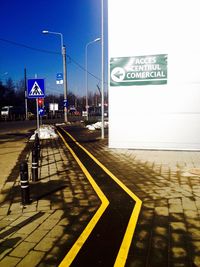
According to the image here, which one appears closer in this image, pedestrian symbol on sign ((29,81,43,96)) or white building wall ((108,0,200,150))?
pedestrian symbol on sign ((29,81,43,96))

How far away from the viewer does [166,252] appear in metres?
4.40

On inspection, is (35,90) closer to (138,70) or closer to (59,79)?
(138,70)

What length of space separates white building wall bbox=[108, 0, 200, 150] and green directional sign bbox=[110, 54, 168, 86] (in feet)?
0.64

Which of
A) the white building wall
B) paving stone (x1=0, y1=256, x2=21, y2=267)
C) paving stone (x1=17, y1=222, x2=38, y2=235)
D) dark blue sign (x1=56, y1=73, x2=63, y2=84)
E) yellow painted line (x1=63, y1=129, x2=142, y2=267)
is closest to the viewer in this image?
paving stone (x1=0, y1=256, x2=21, y2=267)

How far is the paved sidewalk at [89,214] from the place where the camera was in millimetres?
4359

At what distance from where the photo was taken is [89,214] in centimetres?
601

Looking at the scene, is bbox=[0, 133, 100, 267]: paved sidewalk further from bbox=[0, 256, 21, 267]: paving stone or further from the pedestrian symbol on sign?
the pedestrian symbol on sign

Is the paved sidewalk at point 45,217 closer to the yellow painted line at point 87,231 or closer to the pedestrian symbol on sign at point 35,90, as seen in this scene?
the yellow painted line at point 87,231

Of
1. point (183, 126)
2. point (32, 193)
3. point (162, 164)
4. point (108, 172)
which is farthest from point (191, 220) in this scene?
point (183, 126)

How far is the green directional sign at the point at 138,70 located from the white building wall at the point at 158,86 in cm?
19

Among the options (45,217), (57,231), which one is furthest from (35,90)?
(57,231)

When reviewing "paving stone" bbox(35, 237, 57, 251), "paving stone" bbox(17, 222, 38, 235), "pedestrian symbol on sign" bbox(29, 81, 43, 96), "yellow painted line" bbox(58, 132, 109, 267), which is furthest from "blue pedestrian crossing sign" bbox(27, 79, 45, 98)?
"paving stone" bbox(35, 237, 57, 251)

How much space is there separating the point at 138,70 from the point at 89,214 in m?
10.1

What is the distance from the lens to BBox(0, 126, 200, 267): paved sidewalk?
14.3 ft
